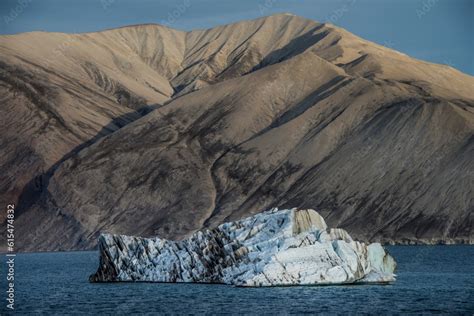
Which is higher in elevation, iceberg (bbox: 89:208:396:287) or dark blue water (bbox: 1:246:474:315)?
iceberg (bbox: 89:208:396:287)

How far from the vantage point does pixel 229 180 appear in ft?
645

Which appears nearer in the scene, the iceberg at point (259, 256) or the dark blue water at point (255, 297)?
the dark blue water at point (255, 297)

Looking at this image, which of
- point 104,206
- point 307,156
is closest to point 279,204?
point 307,156

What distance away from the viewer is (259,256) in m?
78.6

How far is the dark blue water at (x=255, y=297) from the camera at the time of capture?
219 feet

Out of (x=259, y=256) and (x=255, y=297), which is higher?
(x=259, y=256)

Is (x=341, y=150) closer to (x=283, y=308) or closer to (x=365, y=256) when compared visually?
(x=365, y=256)

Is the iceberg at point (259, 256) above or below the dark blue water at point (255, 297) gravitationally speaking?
above

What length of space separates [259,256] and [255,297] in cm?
631

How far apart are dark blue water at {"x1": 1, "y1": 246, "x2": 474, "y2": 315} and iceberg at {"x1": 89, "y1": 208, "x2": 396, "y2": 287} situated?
1268 millimetres

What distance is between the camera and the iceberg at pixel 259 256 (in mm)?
78250

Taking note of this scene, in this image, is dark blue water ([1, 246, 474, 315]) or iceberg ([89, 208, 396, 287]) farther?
iceberg ([89, 208, 396, 287])

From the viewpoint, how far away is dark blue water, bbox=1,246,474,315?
66.8 meters

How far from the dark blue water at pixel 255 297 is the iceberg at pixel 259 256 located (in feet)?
4.16
